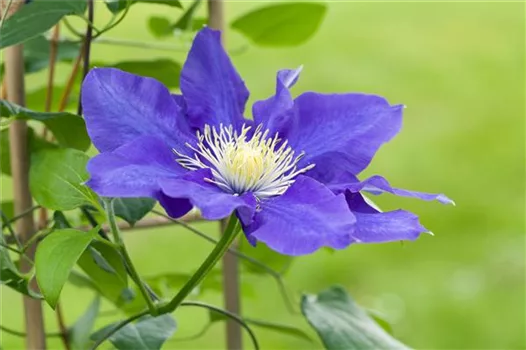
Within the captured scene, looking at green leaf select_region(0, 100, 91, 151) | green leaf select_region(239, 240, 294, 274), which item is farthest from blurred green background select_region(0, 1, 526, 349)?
green leaf select_region(0, 100, 91, 151)

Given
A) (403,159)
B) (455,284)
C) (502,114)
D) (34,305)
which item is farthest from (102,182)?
(502,114)

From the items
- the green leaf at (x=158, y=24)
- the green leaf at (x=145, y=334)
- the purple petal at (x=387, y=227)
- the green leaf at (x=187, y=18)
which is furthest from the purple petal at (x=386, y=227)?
the green leaf at (x=158, y=24)

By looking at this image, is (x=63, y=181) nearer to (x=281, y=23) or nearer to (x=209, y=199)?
(x=209, y=199)

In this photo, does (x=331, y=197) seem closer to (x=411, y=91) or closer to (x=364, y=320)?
(x=364, y=320)

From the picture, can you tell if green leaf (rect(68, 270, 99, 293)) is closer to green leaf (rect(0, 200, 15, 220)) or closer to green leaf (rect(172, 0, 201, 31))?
green leaf (rect(0, 200, 15, 220))

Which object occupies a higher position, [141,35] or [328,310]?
[141,35]

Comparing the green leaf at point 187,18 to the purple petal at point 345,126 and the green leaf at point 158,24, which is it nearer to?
the green leaf at point 158,24
